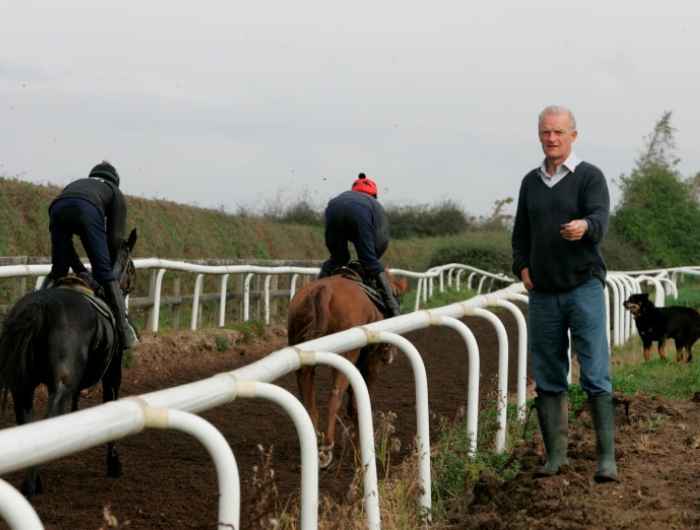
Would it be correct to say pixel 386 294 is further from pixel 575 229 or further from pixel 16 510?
pixel 16 510

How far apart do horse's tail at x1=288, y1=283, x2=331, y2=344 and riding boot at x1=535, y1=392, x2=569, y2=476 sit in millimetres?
2355

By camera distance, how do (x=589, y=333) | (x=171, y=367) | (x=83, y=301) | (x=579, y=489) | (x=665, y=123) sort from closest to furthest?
1. (x=579, y=489)
2. (x=589, y=333)
3. (x=83, y=301)
4. (x=171, y=367)
5. (x=665, y=123)

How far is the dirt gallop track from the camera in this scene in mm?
6004

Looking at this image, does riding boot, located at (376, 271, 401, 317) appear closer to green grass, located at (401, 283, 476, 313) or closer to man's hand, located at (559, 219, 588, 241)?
man's hand, located at (559, 219, 588, 241)

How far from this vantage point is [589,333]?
615cm

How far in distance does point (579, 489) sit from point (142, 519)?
6.37ft

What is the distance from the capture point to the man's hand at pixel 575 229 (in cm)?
581

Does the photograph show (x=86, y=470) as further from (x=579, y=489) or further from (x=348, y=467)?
(x=579, y=489)

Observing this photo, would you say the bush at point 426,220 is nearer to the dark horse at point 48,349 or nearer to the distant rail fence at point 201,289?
the distant rail fence at point 201,289

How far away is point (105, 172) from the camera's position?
25.7 ft

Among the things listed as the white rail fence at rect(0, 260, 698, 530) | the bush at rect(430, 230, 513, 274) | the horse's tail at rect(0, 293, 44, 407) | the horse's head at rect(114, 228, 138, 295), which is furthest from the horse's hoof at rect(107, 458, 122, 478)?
the bush at rect(430, 230, 513, 274)

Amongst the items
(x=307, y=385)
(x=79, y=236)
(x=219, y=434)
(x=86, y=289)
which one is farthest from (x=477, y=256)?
(x=219, y=434)

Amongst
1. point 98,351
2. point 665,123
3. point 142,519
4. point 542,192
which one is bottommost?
point 142,519

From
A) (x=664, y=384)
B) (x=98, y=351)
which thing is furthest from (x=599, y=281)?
(x=664, y=384)
